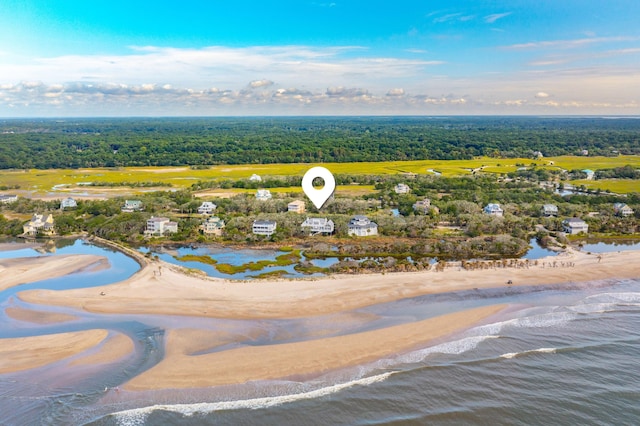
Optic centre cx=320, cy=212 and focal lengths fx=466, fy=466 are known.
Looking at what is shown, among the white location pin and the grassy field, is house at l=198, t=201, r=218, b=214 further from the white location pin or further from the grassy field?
the white location pin

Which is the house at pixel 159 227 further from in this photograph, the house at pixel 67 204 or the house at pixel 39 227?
the house at pixel 67 204

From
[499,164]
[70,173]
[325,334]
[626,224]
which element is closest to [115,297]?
[325,334]

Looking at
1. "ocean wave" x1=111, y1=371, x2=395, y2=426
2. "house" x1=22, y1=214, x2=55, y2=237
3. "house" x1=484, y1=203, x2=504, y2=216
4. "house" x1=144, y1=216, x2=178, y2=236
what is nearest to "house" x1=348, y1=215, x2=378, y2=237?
"house" x1=484, y1=203, x2=504, y2=216

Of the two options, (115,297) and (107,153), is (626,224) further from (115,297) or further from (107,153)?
(107,153)

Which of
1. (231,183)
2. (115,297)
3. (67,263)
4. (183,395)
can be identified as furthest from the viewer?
(231,183)

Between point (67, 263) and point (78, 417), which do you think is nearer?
point (78, 417)

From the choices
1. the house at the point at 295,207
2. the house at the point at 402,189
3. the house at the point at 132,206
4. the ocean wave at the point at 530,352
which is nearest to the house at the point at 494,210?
the house at the point at 402,189

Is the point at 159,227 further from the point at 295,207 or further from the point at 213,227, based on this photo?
the point at 295,207
